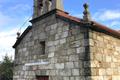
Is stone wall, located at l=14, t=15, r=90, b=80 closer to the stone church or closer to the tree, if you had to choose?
the stone church

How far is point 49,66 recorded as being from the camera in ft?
31.5

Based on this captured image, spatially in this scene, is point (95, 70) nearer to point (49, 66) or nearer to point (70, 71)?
point (70, 71)

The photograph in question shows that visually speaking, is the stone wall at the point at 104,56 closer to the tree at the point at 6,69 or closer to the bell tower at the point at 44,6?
the bell tower at the point at 44,6

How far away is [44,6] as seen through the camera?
10.9 m

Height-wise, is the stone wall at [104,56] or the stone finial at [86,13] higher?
the stone finial at [86,13]

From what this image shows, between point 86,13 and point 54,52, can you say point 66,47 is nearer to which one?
point 54,52

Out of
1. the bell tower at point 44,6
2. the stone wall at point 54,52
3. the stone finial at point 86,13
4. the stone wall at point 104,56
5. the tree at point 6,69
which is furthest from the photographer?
the tree at point 6,69

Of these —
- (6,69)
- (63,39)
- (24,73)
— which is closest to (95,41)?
(63,39)

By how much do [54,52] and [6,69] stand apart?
1878 cm

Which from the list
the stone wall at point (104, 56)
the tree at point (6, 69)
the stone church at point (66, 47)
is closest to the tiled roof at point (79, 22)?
the stone church at point (66, 47)

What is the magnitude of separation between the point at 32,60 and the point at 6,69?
16.7 m

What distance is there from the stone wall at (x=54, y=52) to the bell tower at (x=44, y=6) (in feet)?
1.64

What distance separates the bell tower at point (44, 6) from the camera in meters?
10.2

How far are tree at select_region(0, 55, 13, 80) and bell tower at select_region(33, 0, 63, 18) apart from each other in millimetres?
16636
